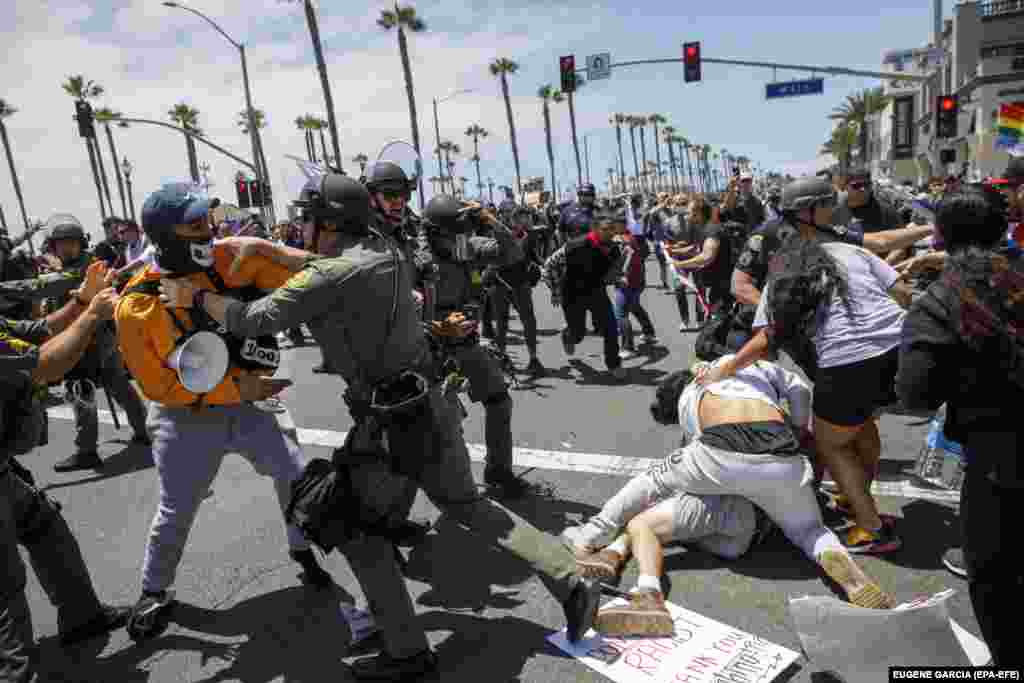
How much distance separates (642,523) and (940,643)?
4.43 feet

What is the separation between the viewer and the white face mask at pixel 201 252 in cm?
316

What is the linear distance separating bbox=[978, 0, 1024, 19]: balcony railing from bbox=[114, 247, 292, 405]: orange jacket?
4924 centimetres

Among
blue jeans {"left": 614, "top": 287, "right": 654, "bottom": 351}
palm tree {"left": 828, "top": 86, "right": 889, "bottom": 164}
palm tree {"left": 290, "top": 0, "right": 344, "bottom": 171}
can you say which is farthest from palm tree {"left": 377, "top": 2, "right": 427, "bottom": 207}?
palm tree {"left": 828, "top": 86, "right": 889, "bottom": 164}

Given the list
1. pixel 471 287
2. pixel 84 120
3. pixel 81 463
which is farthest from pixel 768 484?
pixel 84 120

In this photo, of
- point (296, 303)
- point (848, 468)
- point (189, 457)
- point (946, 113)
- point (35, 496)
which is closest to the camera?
point (296, 303)

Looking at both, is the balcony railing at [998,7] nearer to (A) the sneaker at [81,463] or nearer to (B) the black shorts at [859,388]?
(B) the black shorts at [859,388]

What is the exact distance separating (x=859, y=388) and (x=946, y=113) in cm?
1759

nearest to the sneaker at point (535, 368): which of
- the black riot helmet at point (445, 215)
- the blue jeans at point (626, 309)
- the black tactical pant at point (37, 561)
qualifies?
the blue jeans at point (626, 309)

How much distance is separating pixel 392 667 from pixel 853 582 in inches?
74.2

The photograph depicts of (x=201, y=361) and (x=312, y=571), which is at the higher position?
(x=201, y=361)

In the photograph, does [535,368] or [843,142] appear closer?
[535,368]

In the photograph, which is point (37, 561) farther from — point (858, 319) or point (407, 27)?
point (407, 27)

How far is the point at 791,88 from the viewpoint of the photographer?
829 inches

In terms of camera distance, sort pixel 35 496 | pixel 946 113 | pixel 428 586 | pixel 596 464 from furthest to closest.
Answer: pixel 946 113 < pixel 596 464 < pixel 428 586 < pixel 35 496
